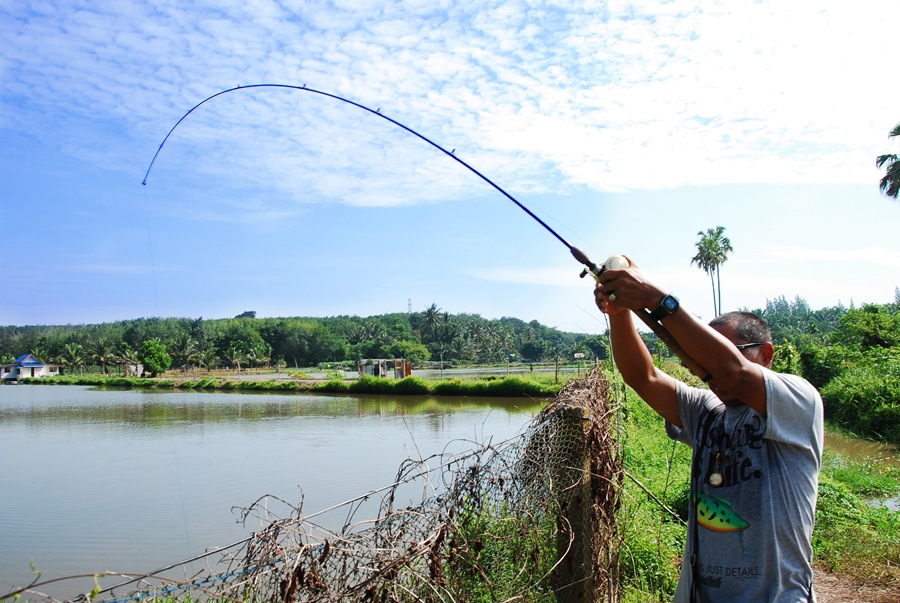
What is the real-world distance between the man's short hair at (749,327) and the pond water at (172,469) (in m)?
1.48

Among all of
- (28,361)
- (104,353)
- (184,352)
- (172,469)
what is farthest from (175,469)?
(104,353)

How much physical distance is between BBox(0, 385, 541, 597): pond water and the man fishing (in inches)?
54.2

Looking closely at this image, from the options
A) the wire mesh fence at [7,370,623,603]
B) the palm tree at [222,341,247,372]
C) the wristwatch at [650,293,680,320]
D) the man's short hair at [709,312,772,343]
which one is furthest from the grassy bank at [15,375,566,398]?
the wristwatch at [650,293,680,320]

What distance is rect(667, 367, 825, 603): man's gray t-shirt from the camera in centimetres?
164

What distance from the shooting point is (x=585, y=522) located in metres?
3.12

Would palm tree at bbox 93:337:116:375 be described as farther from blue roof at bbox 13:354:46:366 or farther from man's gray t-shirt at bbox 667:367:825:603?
man's gray t-shirt at bbox 667:367:825:603

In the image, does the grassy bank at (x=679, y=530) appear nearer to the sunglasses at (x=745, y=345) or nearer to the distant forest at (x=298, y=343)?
the sunglasses at (x=745, y=345)

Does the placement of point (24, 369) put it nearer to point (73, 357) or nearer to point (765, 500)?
point (73, 357)

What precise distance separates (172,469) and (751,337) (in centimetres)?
1698

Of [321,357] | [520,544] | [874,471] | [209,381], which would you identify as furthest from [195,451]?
[321,357]

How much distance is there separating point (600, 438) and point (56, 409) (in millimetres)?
38213

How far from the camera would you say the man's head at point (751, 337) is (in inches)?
73.6

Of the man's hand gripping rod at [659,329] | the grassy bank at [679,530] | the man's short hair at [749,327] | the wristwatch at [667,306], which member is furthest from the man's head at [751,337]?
the grassy bank at [679,530]

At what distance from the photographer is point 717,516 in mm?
1800
